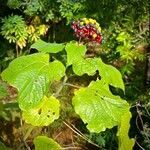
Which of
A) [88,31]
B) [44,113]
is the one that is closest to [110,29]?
[88,31]

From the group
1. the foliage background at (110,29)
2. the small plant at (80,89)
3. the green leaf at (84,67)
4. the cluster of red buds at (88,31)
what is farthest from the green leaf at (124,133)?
the foliage background at (110,29)

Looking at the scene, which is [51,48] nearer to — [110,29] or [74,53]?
[74,53]

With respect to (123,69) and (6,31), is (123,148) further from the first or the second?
(6,31)

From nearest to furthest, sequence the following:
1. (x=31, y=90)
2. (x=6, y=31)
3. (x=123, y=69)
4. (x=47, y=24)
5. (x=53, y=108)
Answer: (x=31, y=90), (x=53, y=108), (x=123, y=69), (x=6, y=31), (x=47, y=24)

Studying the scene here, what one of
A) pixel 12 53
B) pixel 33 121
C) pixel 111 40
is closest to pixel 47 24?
pixel 12 53

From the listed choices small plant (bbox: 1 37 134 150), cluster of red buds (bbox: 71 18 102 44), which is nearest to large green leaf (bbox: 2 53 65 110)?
small plant (bbox: 1 37 134 150)
